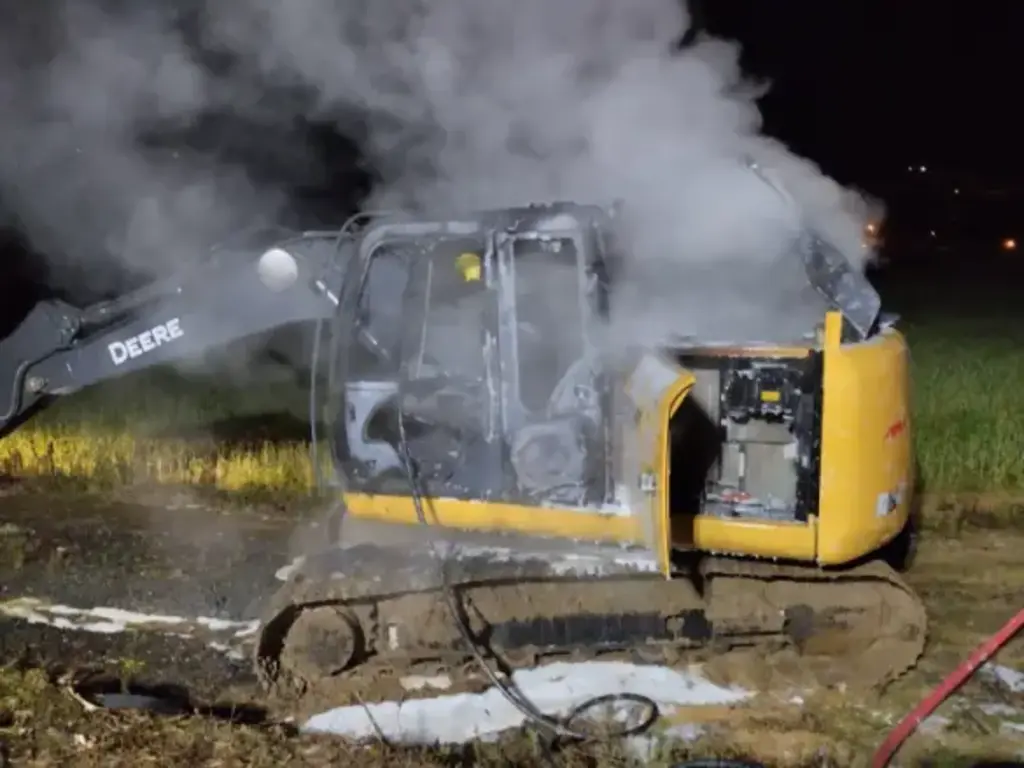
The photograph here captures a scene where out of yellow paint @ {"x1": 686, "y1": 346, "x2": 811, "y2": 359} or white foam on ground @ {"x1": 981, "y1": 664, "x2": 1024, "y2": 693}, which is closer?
yellow paint @ {"x1": 686, "y1": 346, "x2": 811, "y2": 359}

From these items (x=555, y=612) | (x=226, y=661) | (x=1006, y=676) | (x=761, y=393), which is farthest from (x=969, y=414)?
(x=226, y=661)

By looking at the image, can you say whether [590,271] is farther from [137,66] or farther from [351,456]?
[137,66]

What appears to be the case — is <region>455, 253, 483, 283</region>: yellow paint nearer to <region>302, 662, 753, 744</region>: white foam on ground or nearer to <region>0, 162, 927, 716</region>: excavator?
<region>0, 162, 927, 716</region>: excavator

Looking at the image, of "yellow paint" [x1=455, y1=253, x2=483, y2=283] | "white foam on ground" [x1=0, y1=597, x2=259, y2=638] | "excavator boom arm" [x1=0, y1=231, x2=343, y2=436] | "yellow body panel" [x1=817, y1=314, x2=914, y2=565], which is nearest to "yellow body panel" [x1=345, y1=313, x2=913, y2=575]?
"yellow body panel" [x1=817, y1=314, x2=914, y2=565]

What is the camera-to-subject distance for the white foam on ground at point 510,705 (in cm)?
609

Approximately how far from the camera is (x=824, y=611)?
6.60 metres

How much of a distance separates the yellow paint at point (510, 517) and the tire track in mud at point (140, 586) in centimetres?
124

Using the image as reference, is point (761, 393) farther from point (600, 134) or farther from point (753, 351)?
point (600, 134)

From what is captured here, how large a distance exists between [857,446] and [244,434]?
7.30m

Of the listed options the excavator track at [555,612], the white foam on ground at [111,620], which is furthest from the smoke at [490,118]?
the white foam on ground at [111,620]

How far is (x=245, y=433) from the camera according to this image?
1195cm

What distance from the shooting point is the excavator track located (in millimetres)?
6512

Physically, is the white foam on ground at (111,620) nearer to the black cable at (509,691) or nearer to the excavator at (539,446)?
the excavator at (539,446)

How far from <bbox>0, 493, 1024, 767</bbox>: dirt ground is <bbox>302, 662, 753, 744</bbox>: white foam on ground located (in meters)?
0.18
